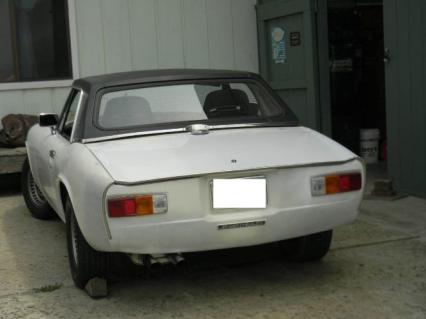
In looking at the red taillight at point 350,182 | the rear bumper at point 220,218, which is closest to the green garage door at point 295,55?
the red taillight at point 350,182

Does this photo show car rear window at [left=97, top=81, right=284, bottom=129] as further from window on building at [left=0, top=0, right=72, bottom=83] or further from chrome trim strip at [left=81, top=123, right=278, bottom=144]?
window on building at [left=0, top=0, right=72, bottom=83]

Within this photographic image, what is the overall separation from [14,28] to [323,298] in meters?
6.20

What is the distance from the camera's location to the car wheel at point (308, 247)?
4559 millimetres

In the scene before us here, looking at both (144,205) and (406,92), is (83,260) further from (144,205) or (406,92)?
(406,92)

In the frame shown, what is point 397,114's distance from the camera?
681cm

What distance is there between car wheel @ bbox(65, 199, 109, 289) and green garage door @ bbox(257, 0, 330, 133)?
4568mm

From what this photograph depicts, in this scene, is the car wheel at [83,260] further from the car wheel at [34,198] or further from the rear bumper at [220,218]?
the car wheel at [34,198]

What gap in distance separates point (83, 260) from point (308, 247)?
1.49 m

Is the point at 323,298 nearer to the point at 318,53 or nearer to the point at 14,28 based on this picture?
the point at 318,53

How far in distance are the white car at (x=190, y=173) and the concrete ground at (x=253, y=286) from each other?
0.68 feet

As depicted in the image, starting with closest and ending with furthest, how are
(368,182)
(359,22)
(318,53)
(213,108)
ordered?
(213,108) < (368,182) < (318,53) < (359,22)

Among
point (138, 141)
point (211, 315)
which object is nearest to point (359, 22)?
point (138, 141)

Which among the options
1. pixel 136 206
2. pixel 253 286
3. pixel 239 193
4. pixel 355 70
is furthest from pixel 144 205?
pixel 355 70

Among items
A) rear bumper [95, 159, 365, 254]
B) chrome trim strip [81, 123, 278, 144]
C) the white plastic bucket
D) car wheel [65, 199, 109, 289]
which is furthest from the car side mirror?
the white plastic bucket
